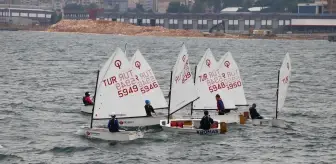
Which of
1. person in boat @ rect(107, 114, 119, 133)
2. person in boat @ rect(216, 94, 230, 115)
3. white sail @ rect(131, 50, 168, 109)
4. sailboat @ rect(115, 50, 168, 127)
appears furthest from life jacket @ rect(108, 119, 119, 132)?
person in boat @ rect(216, 94, 230, 115)

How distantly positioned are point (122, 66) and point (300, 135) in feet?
41.5

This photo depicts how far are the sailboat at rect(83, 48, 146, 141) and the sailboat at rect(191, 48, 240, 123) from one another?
7.46m

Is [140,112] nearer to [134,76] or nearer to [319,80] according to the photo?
[134,76]

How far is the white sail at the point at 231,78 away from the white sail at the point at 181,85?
5081 mm

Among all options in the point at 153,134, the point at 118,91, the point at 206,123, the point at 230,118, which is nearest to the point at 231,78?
the point at 230,118

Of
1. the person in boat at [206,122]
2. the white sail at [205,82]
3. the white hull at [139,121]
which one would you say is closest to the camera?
the person in boat at [206,122]

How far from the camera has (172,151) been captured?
52469 millimetres

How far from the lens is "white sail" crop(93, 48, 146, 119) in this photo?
5500cm

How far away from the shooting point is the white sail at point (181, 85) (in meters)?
59.2

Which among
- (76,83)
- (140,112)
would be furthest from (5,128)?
(76,83)

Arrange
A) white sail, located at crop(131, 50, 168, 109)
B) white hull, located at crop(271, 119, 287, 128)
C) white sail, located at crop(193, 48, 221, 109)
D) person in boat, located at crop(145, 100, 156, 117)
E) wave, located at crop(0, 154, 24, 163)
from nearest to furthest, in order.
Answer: wave, located at crop(0, 154, 24, 163) → person in boat, located at crop(145, 100, 156, 117) → white sail, located at crop(131, 50, 168, 109) → white hull, located at crop(271, 119, 287, 128) → white sail, located at crop(193, 48, 221, 109)

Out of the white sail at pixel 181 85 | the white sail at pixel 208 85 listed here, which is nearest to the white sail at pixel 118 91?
the white sail at pixel 181 85

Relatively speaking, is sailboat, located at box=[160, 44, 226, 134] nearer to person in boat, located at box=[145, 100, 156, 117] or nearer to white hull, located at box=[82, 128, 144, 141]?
person in boat, located at box=[145, 100, 156, 117]

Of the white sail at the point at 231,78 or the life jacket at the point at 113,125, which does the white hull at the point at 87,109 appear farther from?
the life jacket at the point at 113,125
